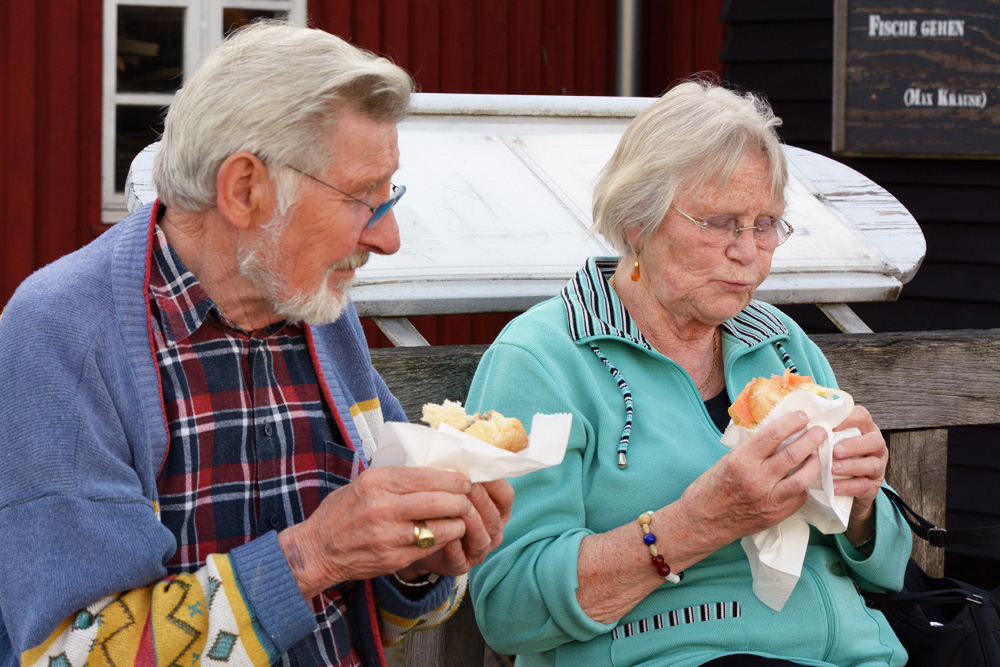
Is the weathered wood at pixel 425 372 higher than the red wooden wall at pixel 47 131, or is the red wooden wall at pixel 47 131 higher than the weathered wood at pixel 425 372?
the red wooden wall at pixel 47 131

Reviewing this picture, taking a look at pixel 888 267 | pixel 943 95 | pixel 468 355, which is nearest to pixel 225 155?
pixel 468 355

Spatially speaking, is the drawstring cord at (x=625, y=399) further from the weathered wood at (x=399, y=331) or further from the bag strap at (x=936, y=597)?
the bag strap at (x=936, y=597)

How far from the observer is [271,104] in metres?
1.51

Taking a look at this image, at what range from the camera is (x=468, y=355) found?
2.26 metres

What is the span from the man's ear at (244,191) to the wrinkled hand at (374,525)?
425mm

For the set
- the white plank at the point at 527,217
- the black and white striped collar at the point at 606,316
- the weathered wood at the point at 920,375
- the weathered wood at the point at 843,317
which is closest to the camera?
the black and white striped collar at the point at 606,316

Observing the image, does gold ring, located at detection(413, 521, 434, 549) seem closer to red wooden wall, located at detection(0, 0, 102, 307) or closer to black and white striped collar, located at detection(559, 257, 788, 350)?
black and white striped collar, located at detection(559, 257, 788, 350)

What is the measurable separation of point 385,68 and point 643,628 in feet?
3.67

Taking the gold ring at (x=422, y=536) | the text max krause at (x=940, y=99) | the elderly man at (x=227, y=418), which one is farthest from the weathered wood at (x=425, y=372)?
the text max krause at (x=940, y=99)

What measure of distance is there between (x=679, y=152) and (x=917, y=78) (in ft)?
9.10

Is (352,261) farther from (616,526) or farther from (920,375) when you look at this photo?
(920,375)

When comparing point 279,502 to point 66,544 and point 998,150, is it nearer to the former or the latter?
point 66,544

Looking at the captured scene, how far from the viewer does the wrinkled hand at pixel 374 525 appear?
1.46 meters

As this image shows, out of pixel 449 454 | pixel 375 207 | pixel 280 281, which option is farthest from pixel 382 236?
pixel 449 454
